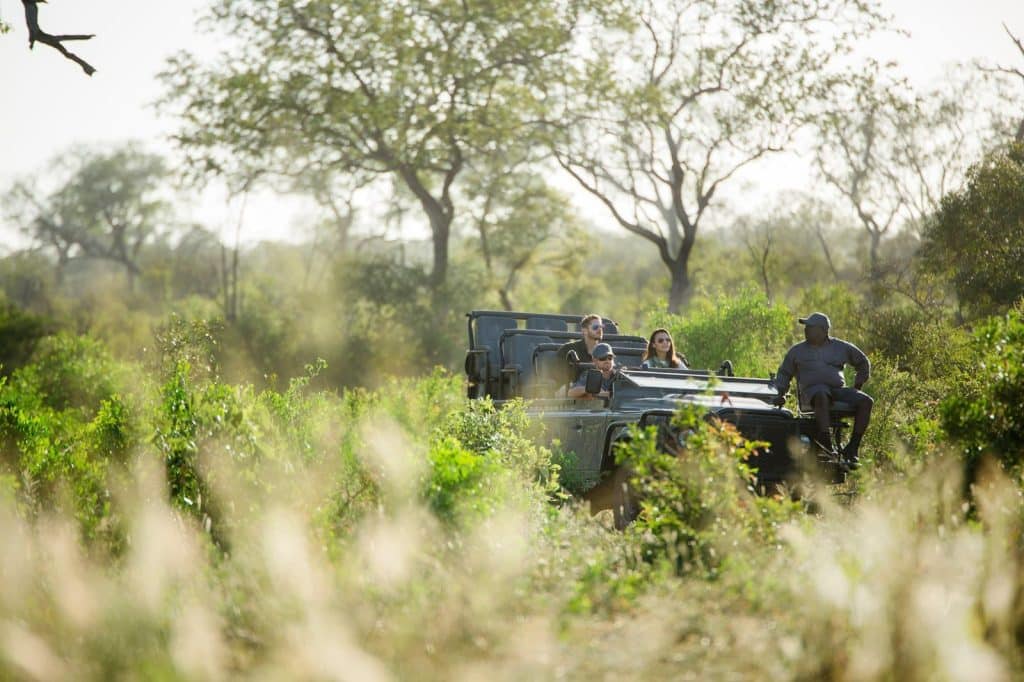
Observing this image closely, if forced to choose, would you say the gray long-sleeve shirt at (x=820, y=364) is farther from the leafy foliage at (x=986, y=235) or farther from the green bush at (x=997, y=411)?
the leafy foliage at (x=986, y=235)

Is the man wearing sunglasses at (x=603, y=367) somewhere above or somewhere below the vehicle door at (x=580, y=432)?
above

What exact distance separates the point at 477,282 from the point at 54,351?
14.2m

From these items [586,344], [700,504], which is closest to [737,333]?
[586,344]

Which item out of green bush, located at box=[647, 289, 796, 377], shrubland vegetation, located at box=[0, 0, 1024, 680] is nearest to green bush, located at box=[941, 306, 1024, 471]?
shrubland vegetation, located at box=[0, 0, 1024, 680]

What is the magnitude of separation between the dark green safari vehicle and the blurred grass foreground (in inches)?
24.8

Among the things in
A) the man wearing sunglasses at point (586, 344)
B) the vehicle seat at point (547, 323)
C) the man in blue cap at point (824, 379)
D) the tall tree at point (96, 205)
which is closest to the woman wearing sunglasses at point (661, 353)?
the man wearing sunglasses at point (586, 344)

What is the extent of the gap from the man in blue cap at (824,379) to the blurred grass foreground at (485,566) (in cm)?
63

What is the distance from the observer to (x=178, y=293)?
6525 centimetres

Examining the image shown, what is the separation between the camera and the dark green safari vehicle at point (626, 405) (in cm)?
935

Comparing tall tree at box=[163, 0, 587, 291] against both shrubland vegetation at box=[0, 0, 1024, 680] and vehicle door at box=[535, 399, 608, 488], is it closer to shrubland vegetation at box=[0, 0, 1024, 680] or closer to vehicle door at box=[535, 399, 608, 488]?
shrubland vegetation at box=[0, 0, 1024, 680]

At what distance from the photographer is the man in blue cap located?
31.7 ft

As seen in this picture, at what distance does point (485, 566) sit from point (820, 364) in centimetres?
476

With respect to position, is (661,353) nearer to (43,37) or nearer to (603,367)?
(603,367)

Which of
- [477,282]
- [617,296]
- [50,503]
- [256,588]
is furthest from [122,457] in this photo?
[617,296]
